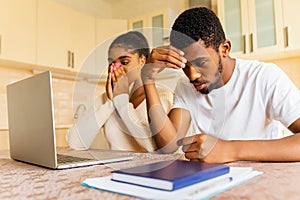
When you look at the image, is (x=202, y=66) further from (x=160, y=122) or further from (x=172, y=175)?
(x=172, y=175)

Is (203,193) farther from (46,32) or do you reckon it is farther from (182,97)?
(46,32)

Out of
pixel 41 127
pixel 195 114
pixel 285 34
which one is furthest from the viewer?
pixel 285 34

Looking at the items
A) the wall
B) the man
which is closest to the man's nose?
the man

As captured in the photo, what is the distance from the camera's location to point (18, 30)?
90.7 inches

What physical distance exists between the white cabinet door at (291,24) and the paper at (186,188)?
181 centimetres

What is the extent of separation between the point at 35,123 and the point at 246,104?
75 cm

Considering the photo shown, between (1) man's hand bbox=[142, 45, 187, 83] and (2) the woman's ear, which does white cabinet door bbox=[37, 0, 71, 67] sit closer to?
(2) the woman's ear

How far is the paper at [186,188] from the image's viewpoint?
16.3 inches

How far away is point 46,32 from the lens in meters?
2.51

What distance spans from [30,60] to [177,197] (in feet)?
7.54

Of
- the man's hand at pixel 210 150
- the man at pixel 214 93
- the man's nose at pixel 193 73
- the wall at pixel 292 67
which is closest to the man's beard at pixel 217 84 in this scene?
→ the man at pixel 214 93

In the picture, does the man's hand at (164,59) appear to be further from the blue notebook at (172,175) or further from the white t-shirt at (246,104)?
the blue notebook at (172,175)

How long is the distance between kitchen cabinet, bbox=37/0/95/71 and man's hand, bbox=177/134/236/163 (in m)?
2.06

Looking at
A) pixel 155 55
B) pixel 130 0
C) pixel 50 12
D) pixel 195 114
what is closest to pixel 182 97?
pixel 195 114
